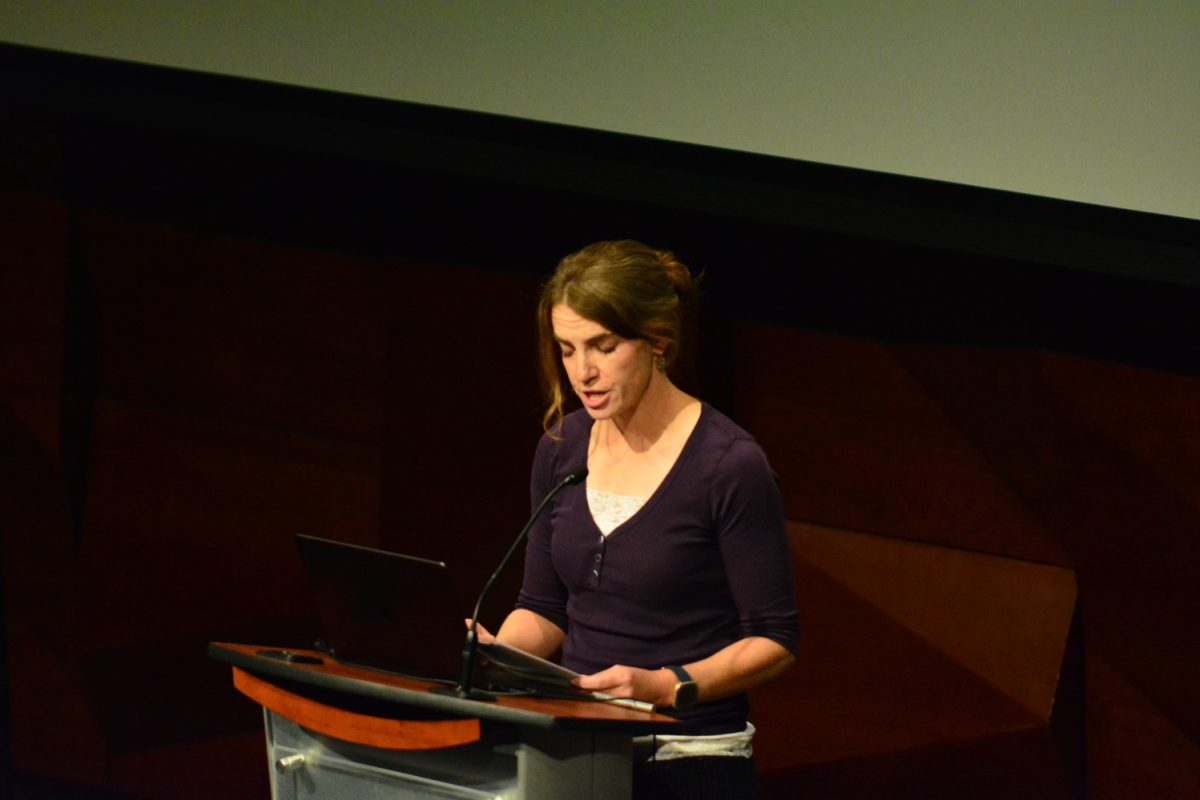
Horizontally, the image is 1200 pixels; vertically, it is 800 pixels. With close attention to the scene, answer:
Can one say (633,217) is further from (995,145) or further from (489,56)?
(995,145)

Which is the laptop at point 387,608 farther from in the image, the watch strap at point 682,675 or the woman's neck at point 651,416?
the woman's neck at point 651,416

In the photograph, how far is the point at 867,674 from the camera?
9.72ft

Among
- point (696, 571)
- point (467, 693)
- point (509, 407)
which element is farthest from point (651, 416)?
point (509, 407)

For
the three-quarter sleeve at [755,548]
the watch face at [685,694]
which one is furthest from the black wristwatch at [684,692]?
the three-quarter sleeve at [755,548]

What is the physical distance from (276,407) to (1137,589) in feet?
6.32

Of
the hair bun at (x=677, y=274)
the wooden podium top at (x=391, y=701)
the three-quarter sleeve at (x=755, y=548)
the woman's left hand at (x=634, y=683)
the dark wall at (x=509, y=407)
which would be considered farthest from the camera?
the dark wall at (x=509, y=407)

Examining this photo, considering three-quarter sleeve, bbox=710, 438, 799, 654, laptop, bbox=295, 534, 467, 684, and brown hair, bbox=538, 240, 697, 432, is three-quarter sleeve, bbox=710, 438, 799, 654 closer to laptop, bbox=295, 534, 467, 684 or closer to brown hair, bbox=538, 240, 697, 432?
brown hair, bbox=538, 240, 697, 432

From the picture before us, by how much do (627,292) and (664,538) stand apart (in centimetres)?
30

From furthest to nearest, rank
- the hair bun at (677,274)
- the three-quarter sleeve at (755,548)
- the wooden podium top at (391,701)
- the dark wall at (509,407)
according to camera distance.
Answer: the dark wall at (509,407) → the hair bun at (677,274) → the three-quarter sleeve at (755,548) → the wooden podium top at (391,701)

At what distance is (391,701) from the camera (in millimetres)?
1472

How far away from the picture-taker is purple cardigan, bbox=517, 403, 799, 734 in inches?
66.1

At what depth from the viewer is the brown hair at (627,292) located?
1721 mm

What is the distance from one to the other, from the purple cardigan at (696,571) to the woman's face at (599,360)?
107 mm

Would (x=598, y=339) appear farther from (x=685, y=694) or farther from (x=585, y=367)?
(x=685, y=694)
